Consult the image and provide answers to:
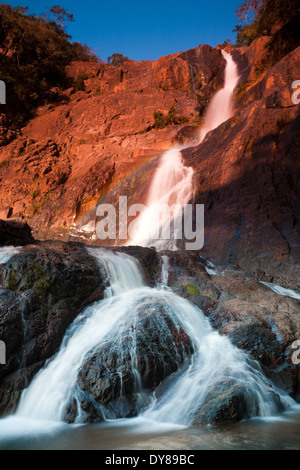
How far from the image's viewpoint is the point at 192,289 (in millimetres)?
7695

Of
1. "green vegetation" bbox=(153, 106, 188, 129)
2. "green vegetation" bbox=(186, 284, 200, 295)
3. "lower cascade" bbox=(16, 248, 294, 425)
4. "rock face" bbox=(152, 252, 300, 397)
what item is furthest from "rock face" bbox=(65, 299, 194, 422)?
"green vegetation" bbox=(153, 106, 188, 129)

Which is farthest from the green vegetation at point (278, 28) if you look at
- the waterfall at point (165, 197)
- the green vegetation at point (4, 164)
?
the green vegetation at point (4, 164)

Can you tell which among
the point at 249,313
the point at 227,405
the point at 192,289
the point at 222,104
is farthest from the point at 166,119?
the point at 227,405

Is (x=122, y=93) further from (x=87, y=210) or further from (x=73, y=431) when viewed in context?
(x=73, y=431)

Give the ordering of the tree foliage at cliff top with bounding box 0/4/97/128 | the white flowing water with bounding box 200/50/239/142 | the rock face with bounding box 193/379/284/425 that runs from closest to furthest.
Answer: the rock face with bounding box 193/379/284/425 → the white flowing water with bounding box 200/50/239/142 → the tree foliage at cliff top with bounding box 0/4/97/128

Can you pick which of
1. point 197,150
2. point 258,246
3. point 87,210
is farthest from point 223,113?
point 258,246

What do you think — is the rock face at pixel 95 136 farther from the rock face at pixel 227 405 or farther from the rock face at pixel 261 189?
the rock face at pixel 227 405

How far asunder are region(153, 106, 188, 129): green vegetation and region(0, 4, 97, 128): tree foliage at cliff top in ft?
38.6

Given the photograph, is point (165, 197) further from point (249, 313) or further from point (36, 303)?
point (36, 303)

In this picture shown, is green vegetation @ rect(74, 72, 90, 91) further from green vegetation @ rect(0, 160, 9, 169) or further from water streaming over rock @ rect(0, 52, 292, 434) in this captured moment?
water streaming over rock @ rect(0, 52, 292, 434)

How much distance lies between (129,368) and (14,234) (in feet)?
16.2

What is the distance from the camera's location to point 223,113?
20.0m

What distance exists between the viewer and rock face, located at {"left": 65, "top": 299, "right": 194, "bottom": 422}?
4523 millimetres
